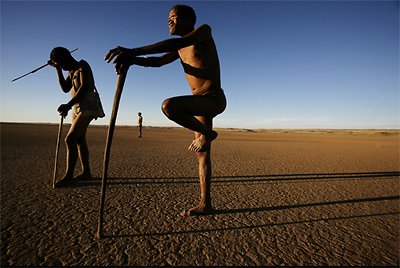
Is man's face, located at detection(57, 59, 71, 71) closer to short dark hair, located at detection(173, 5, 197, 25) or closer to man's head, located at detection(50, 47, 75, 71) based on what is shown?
man's head, located at detection(50, 47, 75, 71)

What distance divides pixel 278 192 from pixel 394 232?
1225mm

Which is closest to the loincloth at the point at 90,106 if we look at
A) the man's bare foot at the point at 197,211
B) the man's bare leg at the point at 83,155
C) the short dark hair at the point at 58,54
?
the man's bare leg at the point at 83,155

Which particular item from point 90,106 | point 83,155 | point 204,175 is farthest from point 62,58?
point 204,175

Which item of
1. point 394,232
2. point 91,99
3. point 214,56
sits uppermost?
point 214,56

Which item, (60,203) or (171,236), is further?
(60,203)

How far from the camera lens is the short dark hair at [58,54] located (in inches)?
104

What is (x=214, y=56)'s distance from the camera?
1.73 metres

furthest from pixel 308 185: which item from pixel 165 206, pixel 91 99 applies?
pixel 91 99

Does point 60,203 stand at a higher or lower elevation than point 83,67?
lower

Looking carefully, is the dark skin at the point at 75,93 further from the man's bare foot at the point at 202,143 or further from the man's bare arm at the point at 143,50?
the man's bare foot at the point at 202,143

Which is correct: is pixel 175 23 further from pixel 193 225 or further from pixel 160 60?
pixel 193 225

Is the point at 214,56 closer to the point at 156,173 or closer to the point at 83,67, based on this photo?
the point at 83,67

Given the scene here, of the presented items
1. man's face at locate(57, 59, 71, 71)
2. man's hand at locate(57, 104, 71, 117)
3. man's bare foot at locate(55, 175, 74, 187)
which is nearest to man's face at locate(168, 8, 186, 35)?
man's hand at locate(57, 104, 71, 117)

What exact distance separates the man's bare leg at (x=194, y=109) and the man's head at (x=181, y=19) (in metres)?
0.66
